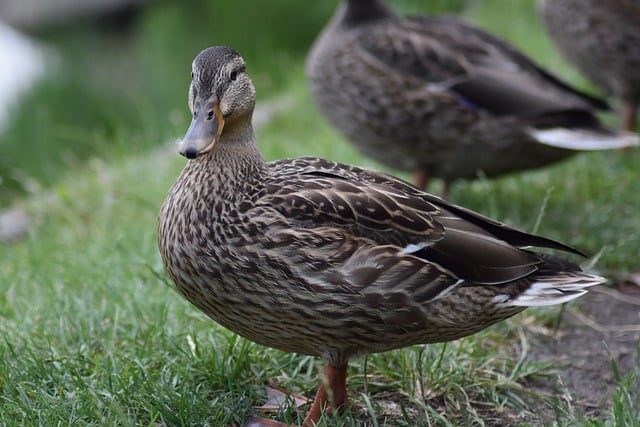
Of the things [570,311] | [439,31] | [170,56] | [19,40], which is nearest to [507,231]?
[570,311]

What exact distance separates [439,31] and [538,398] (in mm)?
2563

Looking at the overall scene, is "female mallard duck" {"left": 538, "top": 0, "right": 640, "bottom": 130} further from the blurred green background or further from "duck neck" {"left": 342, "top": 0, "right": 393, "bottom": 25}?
the blurred green background

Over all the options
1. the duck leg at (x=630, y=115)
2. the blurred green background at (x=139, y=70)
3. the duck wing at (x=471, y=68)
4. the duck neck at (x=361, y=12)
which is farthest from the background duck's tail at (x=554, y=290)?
the blurred green background at (x=139, y=70)

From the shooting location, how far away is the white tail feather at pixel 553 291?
3.09 metres

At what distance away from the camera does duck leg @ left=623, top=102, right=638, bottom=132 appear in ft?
20.3

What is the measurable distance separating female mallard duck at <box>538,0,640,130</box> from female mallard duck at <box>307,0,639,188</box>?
82cm

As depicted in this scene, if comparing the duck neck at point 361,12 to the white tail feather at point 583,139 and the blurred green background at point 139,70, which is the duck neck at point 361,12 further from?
the blurred green background at point 139,70

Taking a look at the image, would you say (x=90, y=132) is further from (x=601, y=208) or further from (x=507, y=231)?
(x=507, y=231)

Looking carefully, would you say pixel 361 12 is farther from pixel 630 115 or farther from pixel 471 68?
pixel 630 115

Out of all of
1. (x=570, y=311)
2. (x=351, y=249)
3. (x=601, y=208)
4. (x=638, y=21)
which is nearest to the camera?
(x=351, y=249)

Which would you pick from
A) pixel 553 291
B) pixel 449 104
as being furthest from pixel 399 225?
pixel 449 104

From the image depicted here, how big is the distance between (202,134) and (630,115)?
4.06 meters

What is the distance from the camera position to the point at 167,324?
12.4 ft

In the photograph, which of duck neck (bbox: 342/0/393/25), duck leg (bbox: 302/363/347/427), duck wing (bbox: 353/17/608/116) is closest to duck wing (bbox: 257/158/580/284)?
duck leg (bbox: 302/363/347/427)
